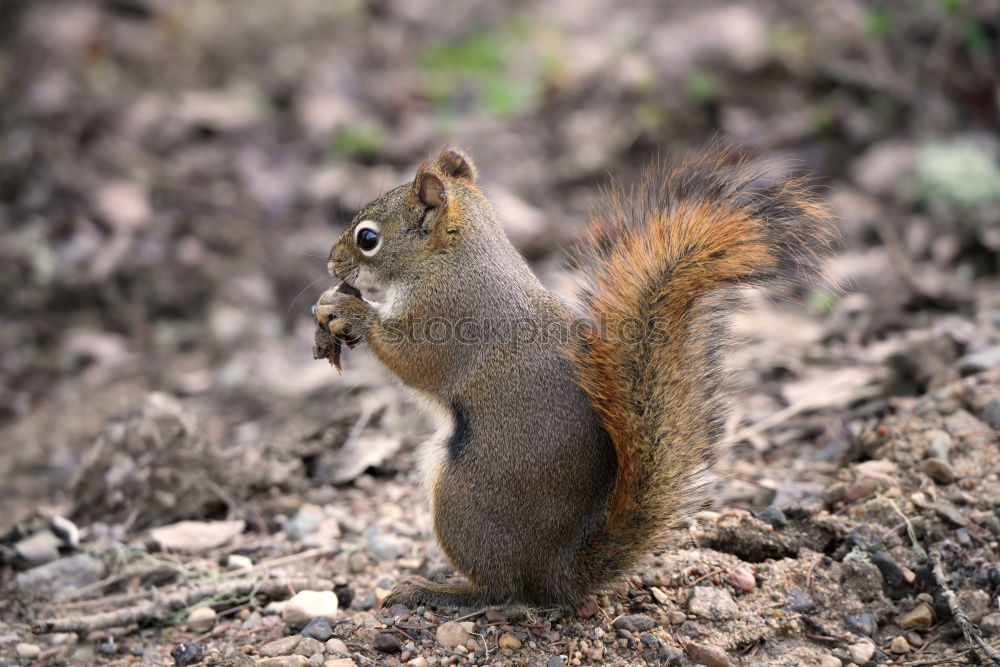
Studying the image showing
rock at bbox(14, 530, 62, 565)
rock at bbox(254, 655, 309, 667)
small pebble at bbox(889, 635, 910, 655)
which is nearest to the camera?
rock at bbox(254, 655, 309, 667)

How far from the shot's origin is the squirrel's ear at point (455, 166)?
3.26m

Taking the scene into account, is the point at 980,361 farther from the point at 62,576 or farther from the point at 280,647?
the point at 62,576

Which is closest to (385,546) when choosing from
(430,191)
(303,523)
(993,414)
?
(303,523)

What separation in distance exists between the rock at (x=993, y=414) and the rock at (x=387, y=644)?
212 centimetres

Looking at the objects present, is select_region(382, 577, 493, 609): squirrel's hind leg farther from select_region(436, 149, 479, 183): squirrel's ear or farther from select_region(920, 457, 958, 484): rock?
select_region(920, 457, 958, 484): rock

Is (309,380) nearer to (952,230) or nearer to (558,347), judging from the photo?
(558,347)

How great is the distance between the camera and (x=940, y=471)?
10.1 ft

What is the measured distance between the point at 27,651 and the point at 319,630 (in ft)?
2.97

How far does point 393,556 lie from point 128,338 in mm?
3000

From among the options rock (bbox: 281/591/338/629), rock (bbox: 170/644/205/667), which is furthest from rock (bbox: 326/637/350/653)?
rock (bbox: 170/644/205/667)

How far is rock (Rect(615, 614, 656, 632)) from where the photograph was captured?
2.66m

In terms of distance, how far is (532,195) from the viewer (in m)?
6.57

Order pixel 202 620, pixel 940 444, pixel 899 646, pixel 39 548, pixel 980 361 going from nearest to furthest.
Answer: pixel 899 646
pixel 202 620
pixel 940 444
pixel 39 548
pixel 980 361

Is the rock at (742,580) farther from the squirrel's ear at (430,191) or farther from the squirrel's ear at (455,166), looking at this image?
the squirrel's ear at (455,166)
